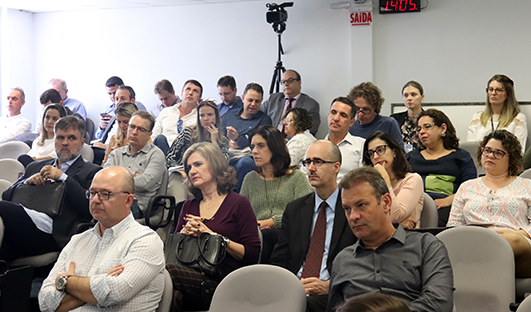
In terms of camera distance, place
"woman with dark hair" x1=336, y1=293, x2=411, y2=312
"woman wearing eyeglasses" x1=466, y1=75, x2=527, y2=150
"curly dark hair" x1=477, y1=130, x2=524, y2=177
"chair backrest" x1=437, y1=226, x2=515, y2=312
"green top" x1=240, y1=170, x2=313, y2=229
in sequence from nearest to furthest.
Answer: "woman with dark hair" x1=336, y1=293, x2=411, y2=312 → "chair backrest" x1=437, y1=226, x2=515, y2=312 → "curly dark hair" x1=477, y1=130, x2=524, y2=177 → "green top" x1=240, y1=170, x2=313, y2=229 → "woman wearing eyeglasses" x1=466, y1=75, x2=527, y2=150

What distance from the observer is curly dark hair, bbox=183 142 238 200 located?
10.4 ft

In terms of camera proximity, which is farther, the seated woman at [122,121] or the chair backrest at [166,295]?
the seated woman at [122,121]

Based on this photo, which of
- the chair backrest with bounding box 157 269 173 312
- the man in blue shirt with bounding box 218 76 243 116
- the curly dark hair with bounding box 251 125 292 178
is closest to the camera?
the chair backrest with bounding box 157 269 173 312

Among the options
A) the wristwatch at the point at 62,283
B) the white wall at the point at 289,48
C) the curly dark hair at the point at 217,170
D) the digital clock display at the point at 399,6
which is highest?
the digital clock display at the point at 399,6

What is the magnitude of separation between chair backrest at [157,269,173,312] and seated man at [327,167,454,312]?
2.36 ft

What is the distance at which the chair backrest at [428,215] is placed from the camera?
3.21 meters

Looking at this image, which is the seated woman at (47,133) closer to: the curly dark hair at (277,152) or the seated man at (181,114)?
the seated man at (181,114)

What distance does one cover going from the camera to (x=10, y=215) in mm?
3176

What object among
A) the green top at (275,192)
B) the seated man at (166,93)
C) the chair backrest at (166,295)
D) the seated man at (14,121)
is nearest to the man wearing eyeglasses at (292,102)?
the seated man at (166,93)

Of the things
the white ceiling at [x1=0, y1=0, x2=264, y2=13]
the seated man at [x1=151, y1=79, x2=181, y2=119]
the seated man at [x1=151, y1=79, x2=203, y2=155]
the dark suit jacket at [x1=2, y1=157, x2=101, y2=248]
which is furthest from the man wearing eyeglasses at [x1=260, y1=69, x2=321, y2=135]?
the dark suit jacket at [x1=2, y1=157, x2=101, y2=248]

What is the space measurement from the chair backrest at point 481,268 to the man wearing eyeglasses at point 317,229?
503 millimetres

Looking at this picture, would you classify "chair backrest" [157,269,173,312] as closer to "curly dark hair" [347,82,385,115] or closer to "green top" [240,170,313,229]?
"green top" [240,170,313,229]

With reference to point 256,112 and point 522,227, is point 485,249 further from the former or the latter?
point 256,112

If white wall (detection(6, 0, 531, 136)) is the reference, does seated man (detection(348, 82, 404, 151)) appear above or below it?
below
